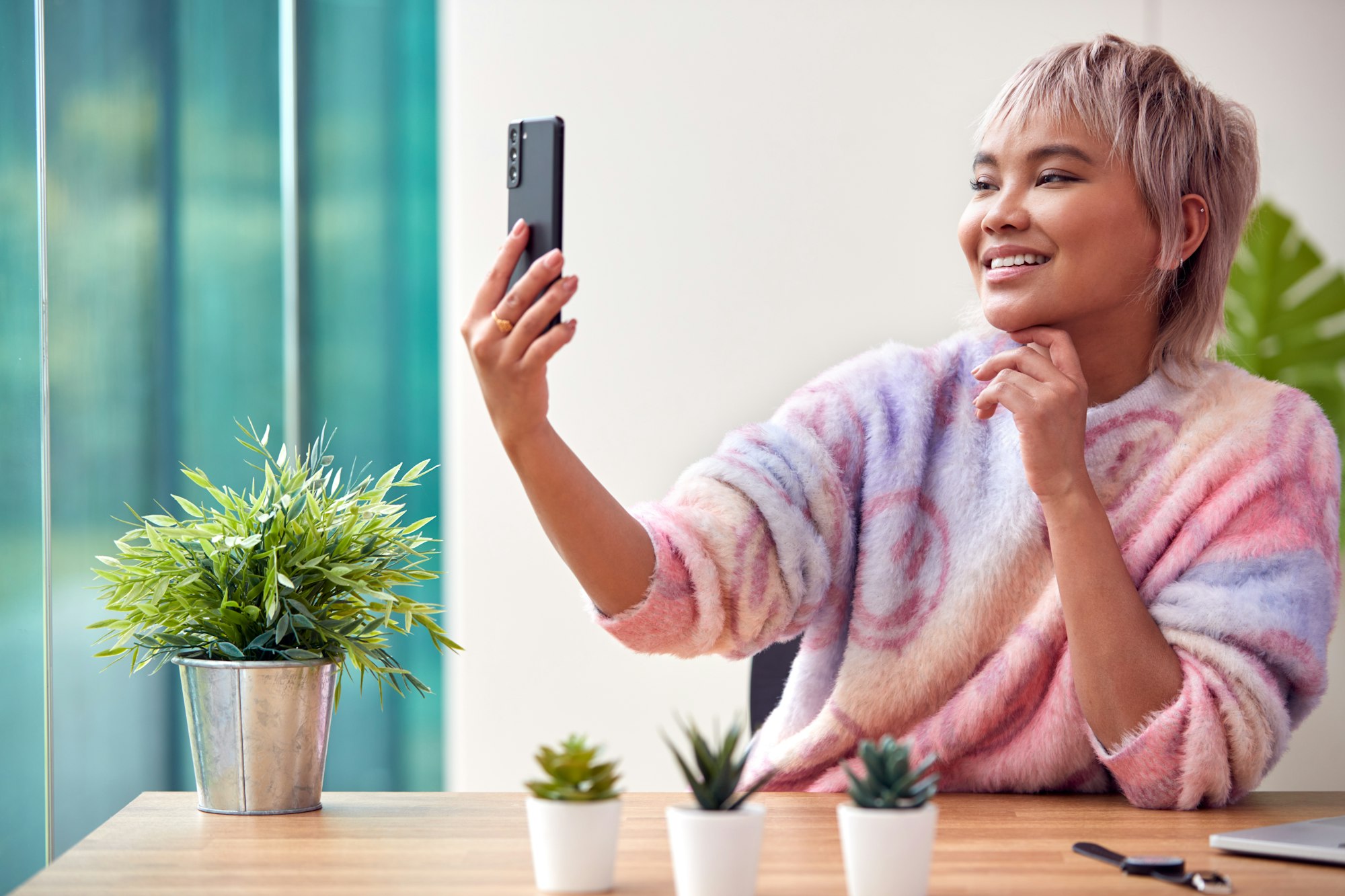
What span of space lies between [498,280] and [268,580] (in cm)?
33

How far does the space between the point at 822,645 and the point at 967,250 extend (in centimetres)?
49

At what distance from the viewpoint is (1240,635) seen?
1166 mm

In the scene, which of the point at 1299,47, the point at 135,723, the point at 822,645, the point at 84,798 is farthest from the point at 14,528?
the point at 1299,47

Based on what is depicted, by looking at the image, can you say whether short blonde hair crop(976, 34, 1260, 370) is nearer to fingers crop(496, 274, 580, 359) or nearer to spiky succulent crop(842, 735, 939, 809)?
fingers crop(496, 274, 580, 359)

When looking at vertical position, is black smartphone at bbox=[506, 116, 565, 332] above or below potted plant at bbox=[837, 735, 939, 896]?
above

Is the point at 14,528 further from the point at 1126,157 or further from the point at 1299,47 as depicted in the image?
the point at 1299,47

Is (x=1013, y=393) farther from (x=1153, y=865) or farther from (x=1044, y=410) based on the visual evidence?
(x=1153, y=865)

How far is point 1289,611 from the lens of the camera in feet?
3.85

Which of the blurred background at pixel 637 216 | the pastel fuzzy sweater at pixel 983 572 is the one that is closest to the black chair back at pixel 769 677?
the pastel fuzzy sweater at pixel 983 572

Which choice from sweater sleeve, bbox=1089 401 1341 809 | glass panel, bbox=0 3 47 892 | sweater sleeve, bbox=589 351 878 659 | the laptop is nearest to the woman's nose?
sweater sleeve, bbox=589 351 878 659

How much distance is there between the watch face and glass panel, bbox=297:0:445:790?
2.41 m

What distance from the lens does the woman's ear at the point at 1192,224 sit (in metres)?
1.39

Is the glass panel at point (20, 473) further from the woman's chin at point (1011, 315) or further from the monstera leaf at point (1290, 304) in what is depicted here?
the monstera leaf at point (1290, 304)

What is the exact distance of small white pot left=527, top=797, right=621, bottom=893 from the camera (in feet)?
2.80
